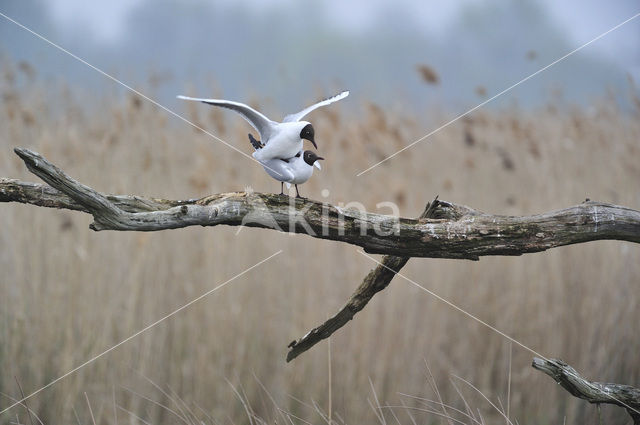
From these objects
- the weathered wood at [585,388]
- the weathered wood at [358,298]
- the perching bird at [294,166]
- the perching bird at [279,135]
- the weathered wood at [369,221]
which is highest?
the perching bird at [279,135]

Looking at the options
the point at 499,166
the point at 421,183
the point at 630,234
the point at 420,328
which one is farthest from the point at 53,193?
the point at 499,166

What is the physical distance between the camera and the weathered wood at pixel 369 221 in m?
1.21

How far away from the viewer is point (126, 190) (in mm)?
2951

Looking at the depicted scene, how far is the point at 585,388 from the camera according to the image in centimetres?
142

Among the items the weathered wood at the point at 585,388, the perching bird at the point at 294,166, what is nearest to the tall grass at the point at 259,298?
the weathered wood at the point at 585,388

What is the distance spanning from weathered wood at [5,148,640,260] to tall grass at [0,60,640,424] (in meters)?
1.54

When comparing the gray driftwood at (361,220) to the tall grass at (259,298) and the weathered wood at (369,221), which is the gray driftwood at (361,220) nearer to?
the weathered wood at (369,221)

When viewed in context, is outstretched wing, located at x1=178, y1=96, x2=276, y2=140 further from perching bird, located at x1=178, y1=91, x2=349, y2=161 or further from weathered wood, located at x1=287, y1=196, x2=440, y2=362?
weathered wood, located at x1=287, y1=196, x2=440, y2=362

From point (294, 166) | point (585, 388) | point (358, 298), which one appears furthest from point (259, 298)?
point (585, 388)

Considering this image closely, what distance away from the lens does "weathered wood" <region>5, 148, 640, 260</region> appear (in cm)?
121

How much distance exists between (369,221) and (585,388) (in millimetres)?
614

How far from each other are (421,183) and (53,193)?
282cm

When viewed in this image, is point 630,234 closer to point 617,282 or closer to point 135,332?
point 617,282

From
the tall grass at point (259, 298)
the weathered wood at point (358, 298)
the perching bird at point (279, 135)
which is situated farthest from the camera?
the tall grass at point (259, 298)
